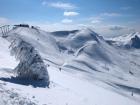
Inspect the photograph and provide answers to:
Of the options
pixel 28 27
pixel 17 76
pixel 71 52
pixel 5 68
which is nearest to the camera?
pixel 17 76

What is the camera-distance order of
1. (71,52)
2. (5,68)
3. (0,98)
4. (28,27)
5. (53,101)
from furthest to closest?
(71,52)
(28,27)
(5,68)
(53,101)
(0,98)

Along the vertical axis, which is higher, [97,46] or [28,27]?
[28,27]

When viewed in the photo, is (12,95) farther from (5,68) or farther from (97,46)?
(97,46)

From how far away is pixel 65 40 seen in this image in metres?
195

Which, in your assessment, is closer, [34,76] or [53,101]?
[53,101]

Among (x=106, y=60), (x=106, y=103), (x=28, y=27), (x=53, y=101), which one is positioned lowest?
(x=106, y=60)

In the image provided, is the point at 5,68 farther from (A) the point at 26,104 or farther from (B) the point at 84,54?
(B) the point at 84,54

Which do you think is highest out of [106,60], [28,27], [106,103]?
[28,27]

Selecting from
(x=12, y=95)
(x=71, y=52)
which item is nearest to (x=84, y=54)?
(x=71, y=52)

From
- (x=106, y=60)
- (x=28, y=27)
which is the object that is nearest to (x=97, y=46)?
(x=106, y=60)

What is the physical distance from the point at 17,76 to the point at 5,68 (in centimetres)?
343

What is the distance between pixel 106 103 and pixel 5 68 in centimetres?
1370

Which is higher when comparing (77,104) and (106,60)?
(77,104)

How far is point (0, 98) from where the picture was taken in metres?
17.7
